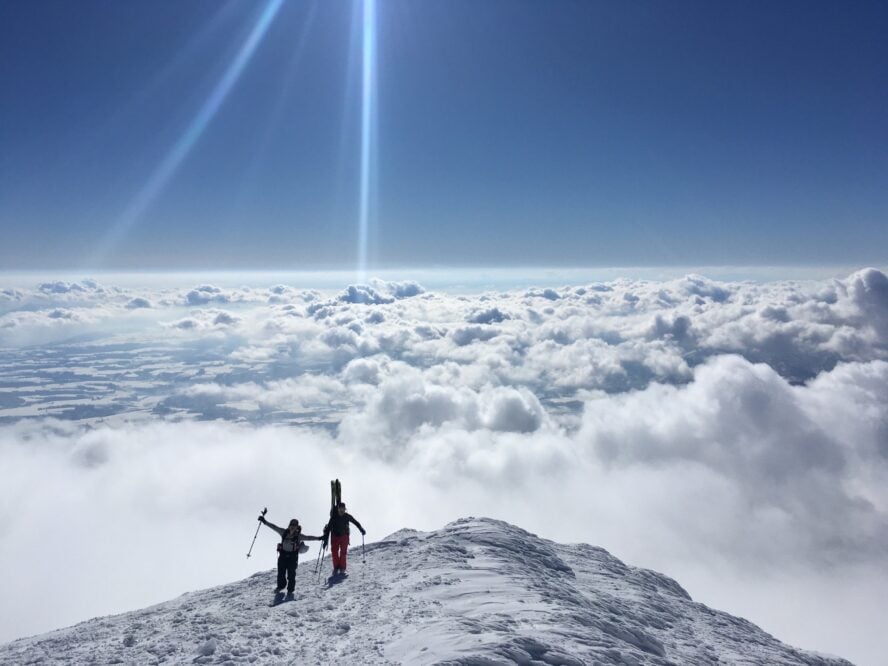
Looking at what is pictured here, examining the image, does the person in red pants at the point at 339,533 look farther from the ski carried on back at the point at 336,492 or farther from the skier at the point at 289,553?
the skier at the point at 289,553

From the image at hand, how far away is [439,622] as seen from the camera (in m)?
11.9

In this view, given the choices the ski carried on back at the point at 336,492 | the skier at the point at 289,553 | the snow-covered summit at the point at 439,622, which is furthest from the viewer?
the ski carried on back at the point at 336,492

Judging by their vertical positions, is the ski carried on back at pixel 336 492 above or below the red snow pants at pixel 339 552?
above

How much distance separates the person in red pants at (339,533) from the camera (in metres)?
17.5

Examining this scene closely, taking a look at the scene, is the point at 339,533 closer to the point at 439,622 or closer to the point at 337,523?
the point at 337,523

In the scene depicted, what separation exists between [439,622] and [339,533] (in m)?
6.94

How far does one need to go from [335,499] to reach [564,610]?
30.9 ft

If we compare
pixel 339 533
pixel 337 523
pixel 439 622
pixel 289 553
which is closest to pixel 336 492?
pixel 337 523

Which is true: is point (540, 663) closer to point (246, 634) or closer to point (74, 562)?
point (246, 634)

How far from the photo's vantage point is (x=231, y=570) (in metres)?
167

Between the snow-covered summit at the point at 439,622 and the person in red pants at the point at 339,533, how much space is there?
833 millimetres

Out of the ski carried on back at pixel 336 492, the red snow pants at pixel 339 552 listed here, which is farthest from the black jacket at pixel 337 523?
the ski carried on back at pixel 336 492

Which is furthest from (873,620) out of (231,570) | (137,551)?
(137,551)

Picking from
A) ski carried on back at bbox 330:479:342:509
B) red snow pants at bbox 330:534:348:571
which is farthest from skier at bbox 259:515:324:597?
ski carried on back at bbox 330:479:342:509
